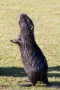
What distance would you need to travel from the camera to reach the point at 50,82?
22.9 feet

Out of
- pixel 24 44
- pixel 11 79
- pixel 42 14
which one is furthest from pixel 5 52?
→ pixel 42 14

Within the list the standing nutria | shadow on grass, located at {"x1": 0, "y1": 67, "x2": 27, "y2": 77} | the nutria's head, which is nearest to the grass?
shadow on grass, located at {"x1": 0, "y1": 67, "x2": 27, "y2": 77}

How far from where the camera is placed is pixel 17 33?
40.3 feet

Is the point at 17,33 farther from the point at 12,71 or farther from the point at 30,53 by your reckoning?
the point at 30,53

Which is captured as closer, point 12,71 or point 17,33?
point 12,71

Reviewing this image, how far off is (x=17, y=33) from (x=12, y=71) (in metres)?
4.65

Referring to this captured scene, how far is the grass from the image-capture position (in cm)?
723

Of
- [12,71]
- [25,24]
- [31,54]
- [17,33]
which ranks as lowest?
[17,33]

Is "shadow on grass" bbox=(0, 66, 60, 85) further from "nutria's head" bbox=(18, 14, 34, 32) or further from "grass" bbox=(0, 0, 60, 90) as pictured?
"nutria's head" bbox=(18, 14, 34, 32)

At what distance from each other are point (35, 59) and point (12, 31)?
6.38 m

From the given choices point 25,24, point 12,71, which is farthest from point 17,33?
point 25,24

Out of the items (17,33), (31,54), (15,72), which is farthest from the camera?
(17,33)

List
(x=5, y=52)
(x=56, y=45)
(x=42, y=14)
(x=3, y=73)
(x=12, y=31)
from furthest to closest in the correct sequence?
(x=42, y=14), (x=12, y=31), (x=56, y=45), (x=5, y=52), (x=3, y=73)

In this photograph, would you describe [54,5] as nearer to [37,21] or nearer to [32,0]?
[32,0]
